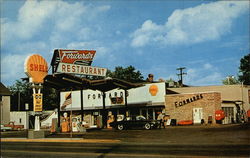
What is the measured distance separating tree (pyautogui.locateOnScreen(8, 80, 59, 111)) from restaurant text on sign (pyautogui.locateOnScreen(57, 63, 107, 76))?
42589 millimetres

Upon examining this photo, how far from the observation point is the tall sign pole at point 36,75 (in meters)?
27.7

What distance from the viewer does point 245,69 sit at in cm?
9138

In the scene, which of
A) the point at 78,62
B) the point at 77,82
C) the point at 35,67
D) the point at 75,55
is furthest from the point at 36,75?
the point at 78,62

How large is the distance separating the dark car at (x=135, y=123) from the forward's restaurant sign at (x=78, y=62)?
6.88 metres

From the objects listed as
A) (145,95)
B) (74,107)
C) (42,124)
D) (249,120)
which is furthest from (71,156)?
(42,124)

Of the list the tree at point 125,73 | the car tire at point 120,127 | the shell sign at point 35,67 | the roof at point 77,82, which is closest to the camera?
the shell sign at point 35,67

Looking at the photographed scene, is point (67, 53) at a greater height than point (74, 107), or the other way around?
point (67, 53)

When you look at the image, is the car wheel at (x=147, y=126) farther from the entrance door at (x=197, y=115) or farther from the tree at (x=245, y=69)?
the tree at (x=245, y=69)

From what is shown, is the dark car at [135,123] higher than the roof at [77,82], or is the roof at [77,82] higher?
the roof at [77,82]

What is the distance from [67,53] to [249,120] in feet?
82.9

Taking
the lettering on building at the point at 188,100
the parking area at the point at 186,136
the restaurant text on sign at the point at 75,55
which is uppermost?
the restaurant text on sign at the point at 75,55

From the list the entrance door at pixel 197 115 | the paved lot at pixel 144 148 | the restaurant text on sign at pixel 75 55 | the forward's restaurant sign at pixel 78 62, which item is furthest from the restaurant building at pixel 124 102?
the paved lot at pixel 144 148

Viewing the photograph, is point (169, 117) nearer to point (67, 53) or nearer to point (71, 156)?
point (67, 53)

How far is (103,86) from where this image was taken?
127ft
